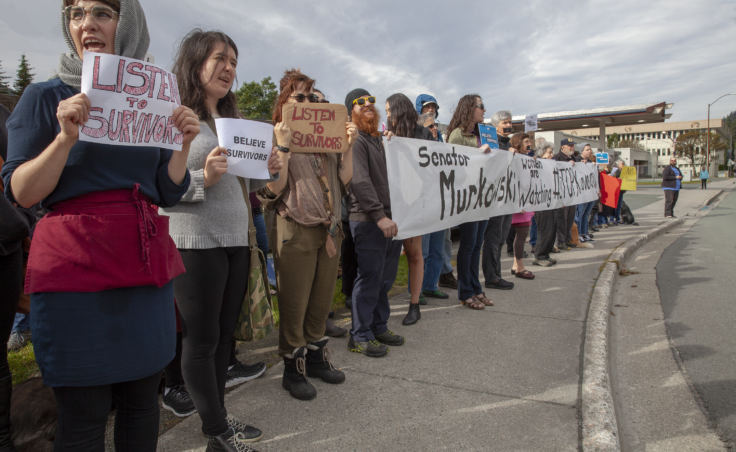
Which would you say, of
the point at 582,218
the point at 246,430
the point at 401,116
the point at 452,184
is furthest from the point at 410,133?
the point at 582,218

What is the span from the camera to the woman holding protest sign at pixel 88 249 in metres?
1.30

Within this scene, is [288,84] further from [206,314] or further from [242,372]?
[242,372]

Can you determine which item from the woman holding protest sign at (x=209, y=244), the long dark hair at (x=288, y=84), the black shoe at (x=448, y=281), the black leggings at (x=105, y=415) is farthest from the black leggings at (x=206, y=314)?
the black shoe at (x=448, y=281)

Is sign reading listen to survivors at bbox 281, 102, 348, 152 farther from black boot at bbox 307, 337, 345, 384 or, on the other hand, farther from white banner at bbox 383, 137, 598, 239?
black boot at bbox 307, 337, 345, 384

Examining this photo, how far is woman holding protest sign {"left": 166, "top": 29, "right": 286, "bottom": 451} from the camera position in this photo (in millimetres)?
1941

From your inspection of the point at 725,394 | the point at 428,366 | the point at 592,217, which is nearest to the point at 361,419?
the point at 428,366

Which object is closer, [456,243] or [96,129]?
[96,129]

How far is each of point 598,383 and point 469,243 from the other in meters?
2.06

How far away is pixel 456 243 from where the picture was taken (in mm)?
9062

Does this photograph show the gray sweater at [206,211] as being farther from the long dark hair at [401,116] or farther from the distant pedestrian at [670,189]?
the distant pedestrian at [670,189]

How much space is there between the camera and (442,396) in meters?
2.73

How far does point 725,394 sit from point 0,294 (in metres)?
4.15

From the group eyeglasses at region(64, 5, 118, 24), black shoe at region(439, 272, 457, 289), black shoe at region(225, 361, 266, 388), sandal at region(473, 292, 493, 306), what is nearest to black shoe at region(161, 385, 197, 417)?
black shoe at region(225, 361, 266, 388)

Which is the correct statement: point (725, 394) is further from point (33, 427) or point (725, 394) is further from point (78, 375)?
point (33, 427)
